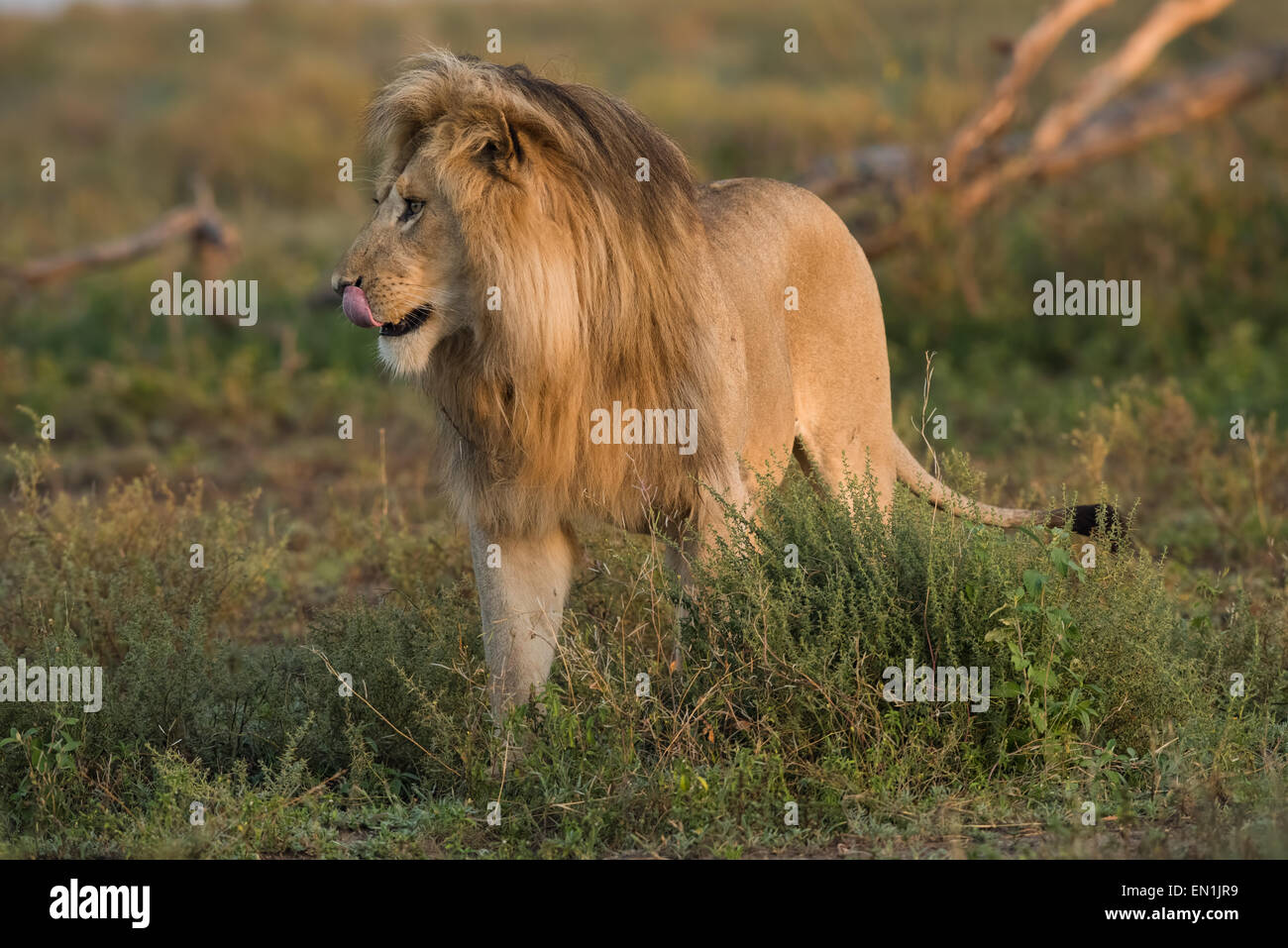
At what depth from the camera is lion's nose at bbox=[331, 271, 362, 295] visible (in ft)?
13.3

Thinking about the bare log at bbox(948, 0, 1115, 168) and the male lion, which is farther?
the bare log at bbox(948, 0, 1115, 168)

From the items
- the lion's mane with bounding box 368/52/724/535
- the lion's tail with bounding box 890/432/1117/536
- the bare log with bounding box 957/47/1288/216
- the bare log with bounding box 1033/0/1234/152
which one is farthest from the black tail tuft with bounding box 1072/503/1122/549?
the bare log with bounding box 957/47/1288/216

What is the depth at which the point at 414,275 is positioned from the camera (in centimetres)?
402

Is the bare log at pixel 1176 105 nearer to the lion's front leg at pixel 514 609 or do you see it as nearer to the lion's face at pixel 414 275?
the lion's front leg at pixel 514 609

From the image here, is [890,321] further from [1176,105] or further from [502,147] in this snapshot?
[502,147]

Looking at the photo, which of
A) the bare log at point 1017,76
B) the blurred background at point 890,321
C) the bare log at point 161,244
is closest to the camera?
the blurred background at point 890,321

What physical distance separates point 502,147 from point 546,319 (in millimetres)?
448

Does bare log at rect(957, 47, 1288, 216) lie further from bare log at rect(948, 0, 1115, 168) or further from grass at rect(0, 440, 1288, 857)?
grass at rect(0, 440, 1288, 857)

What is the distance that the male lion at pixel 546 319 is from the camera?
13.2 feet

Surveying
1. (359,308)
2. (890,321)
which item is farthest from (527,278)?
(890,321)

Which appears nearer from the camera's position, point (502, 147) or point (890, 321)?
point (502, 147)

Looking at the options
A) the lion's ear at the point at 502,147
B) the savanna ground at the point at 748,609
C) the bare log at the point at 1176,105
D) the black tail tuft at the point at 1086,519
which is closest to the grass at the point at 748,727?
the savanna ground at the point at 748,609

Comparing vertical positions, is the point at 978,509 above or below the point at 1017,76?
below

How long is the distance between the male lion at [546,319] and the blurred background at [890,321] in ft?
1.88
